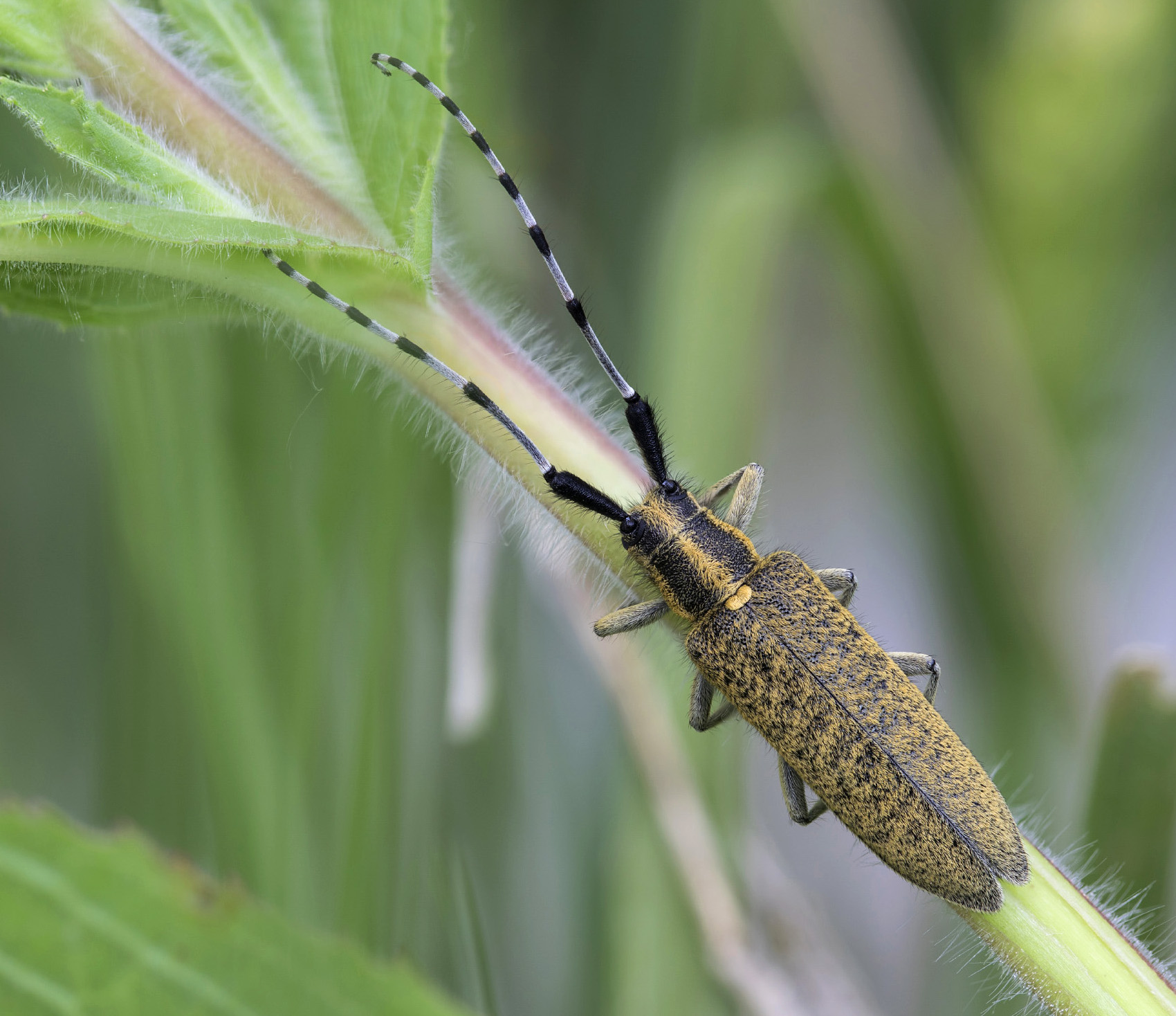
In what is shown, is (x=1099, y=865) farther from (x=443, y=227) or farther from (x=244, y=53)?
(x=244, y=53)

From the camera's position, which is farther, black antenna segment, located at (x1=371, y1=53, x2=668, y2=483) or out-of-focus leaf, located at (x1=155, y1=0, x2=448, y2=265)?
black antenna segment, located at (x1=371, y1=53, x2=668, y2=483)

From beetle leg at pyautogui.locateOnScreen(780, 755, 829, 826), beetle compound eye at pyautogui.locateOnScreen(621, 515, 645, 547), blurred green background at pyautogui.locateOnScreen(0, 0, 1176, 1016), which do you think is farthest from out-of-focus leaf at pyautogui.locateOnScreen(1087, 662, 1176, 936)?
beetle compound eye at pyautogui.locateOnScreen(621, 515, 645, 547)

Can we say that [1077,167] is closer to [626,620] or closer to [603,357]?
[603,357]

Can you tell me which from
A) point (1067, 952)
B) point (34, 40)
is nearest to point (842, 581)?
point (1067, 952)

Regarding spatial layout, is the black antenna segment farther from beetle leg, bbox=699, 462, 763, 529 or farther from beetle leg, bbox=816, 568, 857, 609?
beetle leg, bbox=816, 568, 857, 609

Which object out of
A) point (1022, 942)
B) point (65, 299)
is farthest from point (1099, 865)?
point (65, 299)

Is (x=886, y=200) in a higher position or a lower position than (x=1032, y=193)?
higher
